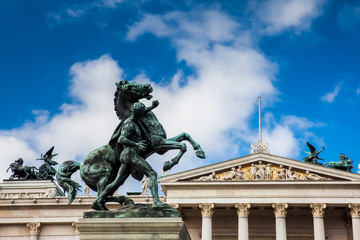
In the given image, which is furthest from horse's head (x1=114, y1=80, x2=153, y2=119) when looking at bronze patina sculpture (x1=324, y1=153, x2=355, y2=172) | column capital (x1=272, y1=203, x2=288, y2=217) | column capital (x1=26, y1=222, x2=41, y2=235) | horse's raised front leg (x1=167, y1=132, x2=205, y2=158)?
bronze patina sculpture (x1=324, y1=153, x2=355, y2=172)

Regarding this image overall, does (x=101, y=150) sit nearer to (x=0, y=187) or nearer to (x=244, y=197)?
(x=244, y=197)

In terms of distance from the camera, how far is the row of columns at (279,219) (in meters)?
50.2

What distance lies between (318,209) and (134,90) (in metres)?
42.3

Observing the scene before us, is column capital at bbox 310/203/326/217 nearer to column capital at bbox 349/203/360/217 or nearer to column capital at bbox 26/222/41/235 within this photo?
column capital at bbox 349/203/360/217

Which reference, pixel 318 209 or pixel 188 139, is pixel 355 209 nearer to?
pixel 318 209

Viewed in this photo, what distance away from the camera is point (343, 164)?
58969 mm

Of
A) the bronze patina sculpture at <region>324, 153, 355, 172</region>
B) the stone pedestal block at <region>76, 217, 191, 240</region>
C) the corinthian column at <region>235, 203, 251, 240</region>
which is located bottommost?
the stone pedestal block at <region>76, 217, 191, 240</region>

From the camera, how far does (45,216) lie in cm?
5759

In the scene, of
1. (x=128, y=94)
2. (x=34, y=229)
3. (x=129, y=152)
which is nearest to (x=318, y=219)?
(x=34, y=229)

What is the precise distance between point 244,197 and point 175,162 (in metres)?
42.1

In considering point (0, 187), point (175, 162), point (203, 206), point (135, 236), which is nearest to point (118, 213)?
point (135, 236)

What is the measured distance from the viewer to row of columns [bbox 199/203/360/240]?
50.2 m

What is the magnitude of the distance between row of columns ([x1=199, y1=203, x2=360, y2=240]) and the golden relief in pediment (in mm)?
2312

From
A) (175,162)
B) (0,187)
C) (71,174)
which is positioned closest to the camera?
(175,162)
